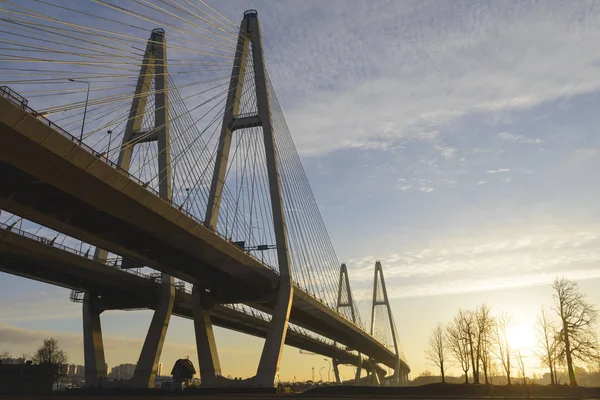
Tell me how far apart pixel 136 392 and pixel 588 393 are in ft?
118

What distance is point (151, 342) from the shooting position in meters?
50.0

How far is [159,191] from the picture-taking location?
48906 millimetres

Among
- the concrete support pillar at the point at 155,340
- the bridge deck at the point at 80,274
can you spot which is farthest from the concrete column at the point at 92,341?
the concrete support pillar at the point at 155,340

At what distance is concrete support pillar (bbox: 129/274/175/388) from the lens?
160 feet

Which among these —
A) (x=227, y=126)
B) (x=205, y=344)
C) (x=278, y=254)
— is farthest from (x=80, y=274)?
(x=227, y=126)

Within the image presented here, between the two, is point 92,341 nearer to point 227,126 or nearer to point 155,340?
point 155,340

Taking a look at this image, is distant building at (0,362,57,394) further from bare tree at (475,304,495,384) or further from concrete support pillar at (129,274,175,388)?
bare tree at (475,304,495,384)

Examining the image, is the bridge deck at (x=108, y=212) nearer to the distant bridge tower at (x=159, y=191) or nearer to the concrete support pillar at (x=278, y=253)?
the concrete support pillar at (x=278, y=253)

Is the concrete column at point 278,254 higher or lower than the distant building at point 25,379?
higher

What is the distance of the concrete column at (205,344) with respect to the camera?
48.9m

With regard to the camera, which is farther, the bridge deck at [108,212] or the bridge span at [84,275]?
the bridge span at [84,275]

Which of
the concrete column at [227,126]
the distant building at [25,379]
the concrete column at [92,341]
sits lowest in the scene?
the distant building at [25,379]

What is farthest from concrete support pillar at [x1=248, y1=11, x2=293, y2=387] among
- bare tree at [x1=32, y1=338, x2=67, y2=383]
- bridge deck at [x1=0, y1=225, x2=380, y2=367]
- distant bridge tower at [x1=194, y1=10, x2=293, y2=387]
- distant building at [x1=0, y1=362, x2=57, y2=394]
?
bare tree at [x1=32, y1=338, x2=67, y2=383]

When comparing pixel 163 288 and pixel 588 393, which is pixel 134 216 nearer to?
pixel 163 288
